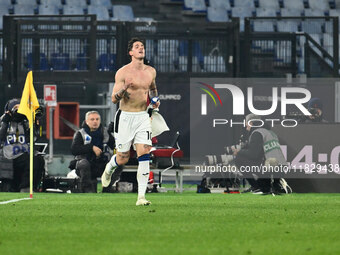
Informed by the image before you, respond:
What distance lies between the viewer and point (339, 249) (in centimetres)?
680

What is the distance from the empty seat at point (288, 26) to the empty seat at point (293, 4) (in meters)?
5.79

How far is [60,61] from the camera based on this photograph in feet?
67.6

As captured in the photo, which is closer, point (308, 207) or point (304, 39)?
point (308, 207)

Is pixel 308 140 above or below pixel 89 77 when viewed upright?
below

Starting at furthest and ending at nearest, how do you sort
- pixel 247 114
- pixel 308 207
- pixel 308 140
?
pixel 247 114, pixel 308 140, pixel 308 207

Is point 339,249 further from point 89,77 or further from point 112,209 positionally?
point 89,77

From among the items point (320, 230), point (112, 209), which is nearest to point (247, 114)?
point (112, 209)

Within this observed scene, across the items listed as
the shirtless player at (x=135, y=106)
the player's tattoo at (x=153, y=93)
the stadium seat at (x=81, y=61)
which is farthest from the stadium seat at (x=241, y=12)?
the shirtless player at (x=135, y=106)

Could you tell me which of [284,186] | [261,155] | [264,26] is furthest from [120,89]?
[264,26]

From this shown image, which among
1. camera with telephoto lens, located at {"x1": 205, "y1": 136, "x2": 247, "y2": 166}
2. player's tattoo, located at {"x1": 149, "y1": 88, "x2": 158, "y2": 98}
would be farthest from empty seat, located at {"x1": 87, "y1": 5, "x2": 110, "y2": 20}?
player's tattoo, located at {"x1": 149, "y1": 88, "x2": 158, "y2": 98}

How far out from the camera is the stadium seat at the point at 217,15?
3031 cm

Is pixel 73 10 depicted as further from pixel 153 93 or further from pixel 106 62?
pixel 153 93

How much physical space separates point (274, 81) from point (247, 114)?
1.51 meters

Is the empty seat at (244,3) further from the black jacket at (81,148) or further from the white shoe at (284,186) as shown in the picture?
the black jacket at (81,148)
